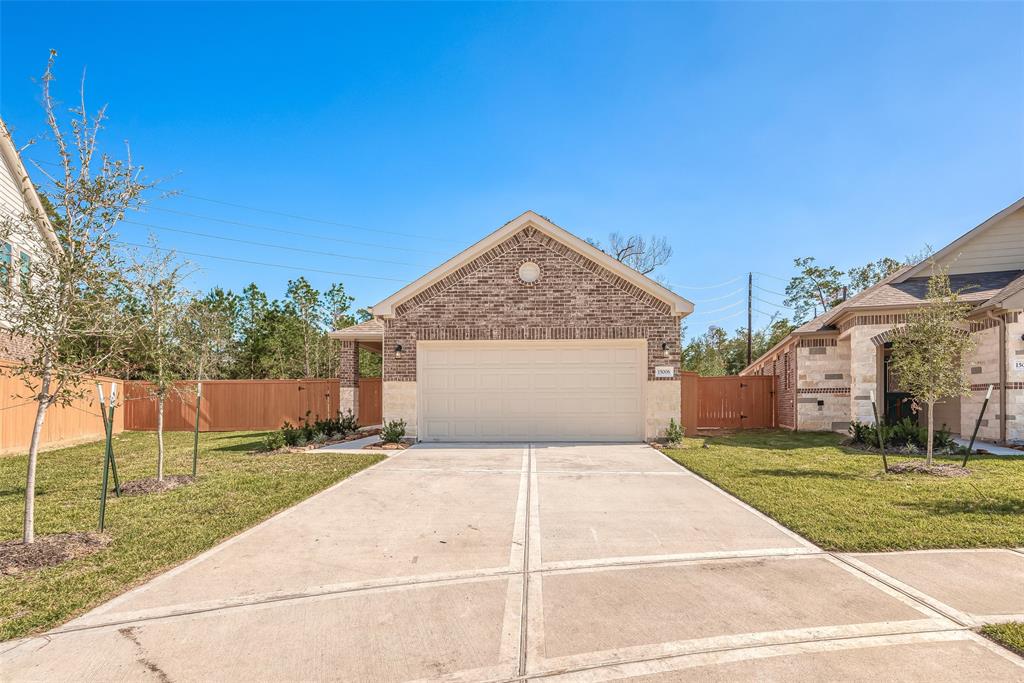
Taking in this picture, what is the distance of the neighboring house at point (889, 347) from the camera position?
1266 cm

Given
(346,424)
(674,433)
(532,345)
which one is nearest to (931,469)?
(674,433)

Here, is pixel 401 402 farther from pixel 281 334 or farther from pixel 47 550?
pixel 281 334

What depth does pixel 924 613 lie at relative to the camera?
3.86 metres

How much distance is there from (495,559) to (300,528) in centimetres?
238

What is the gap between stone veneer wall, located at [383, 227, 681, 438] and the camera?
1395 centimetres

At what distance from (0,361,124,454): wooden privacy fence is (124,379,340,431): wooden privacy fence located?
3245 mm

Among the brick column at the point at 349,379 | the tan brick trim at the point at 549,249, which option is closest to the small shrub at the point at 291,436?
the tan brick trim at the point at 549,249

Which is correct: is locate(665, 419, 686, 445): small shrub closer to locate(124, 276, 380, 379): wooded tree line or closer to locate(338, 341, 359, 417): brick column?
locate(338, 341, 359, 417): brick column

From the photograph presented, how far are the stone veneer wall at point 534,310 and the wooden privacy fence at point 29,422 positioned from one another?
22.0 feet

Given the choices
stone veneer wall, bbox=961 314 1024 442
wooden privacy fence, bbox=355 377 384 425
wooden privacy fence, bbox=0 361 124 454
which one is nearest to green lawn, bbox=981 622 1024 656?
stone veneer wall, bbox=961 314 1024 442

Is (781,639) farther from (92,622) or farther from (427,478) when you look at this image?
(427,478)

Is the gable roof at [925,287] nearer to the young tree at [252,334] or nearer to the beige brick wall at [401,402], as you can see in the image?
the beige brick wall at [401,402]

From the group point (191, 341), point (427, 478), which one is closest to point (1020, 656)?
point (427, 478)

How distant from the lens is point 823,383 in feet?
55.7
